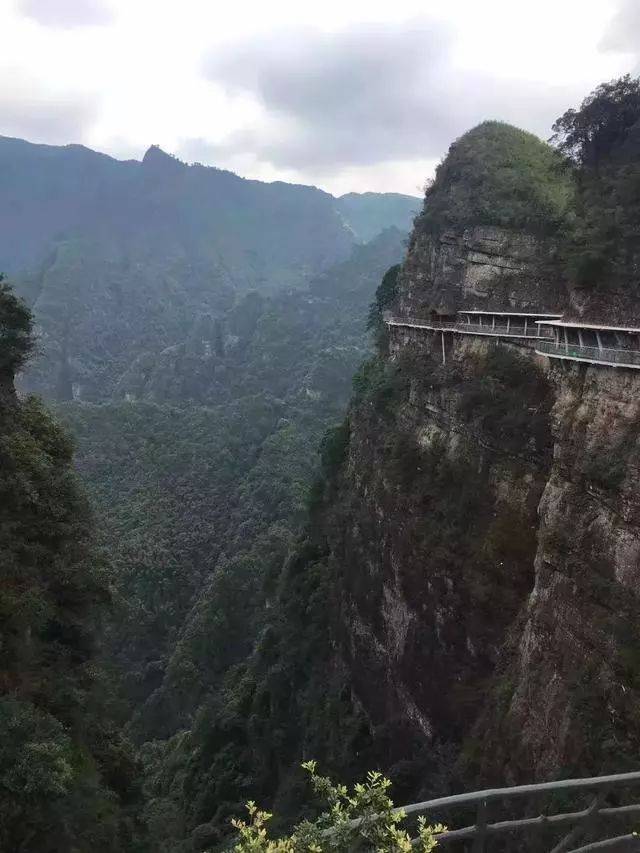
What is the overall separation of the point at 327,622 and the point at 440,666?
473 inches

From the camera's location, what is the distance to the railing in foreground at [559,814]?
4348 mm

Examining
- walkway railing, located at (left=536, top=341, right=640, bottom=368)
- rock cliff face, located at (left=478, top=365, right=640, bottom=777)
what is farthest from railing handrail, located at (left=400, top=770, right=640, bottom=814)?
walkway railing, located at (left=536, top=341, right=640, bottom=368)

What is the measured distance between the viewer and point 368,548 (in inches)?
1024

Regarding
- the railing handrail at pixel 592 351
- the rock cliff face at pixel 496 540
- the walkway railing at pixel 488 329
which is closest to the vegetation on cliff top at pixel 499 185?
the rock cliff face at pixel 496 540

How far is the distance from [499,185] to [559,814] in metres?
26.6

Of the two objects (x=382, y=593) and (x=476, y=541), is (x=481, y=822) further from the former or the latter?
(x=382, y=593)

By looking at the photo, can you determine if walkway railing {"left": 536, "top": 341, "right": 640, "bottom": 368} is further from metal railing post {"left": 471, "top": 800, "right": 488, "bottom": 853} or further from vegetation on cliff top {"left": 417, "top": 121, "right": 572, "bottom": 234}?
metal railing post {"left": 471, "top": 800, "right": 488, "bottom": 853}

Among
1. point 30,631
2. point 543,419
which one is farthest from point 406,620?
point 30,631

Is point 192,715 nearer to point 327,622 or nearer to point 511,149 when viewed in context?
point 327,622

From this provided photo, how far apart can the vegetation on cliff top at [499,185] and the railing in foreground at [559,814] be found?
21.5 metres

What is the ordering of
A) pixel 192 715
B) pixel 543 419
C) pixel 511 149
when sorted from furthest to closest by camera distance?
1. pixel 192 715
2. pixel 511 149
3. pixel 543 419

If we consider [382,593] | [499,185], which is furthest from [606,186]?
[382,593]

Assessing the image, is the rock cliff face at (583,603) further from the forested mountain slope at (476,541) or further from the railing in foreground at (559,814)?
the railing in foreground at (559,814)

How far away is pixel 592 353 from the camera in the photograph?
15.0 m
